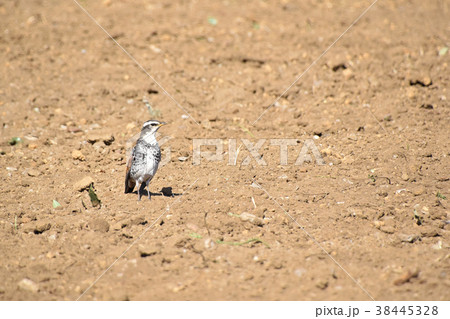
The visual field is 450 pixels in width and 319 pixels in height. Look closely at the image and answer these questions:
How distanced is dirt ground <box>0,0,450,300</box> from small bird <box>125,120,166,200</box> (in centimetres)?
27

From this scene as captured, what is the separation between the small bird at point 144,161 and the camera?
6.82m

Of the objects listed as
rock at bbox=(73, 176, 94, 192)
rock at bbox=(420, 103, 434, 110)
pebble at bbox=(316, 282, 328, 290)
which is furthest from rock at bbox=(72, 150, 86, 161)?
rock at bbox=(420, 103, 434, 110)

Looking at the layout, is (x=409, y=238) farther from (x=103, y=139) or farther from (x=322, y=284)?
(x=103, y=139)

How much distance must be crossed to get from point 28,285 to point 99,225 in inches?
47.6

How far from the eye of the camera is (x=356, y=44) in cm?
1047

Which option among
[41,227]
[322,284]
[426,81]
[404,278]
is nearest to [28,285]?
[41,227]

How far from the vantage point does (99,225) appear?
623 cm

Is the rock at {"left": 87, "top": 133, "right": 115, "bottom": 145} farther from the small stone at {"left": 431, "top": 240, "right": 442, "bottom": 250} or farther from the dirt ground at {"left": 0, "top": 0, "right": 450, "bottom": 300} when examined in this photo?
the small stone at {"left": 431, "top": 240, "right": 442, "bottom": 250}

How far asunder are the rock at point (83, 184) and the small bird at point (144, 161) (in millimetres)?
624

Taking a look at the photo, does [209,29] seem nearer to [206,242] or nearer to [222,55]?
[222,55]

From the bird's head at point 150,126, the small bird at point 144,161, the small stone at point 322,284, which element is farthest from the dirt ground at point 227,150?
the bird's head at point 150,126

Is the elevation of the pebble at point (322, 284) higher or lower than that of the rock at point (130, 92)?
lower

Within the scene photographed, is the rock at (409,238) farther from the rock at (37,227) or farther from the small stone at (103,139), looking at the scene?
the small stone at (103,139)

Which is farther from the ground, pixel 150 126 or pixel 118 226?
pixel 150 126
